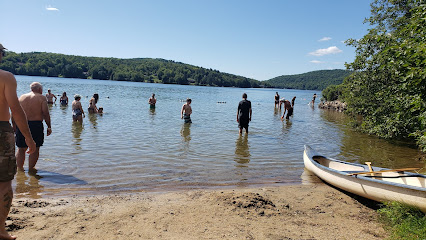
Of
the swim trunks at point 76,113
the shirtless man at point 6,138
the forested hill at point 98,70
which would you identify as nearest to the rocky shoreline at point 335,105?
the swim trunks at point 76,113

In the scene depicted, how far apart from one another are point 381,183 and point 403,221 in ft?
2.80

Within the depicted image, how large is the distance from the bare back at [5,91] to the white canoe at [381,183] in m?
5.87

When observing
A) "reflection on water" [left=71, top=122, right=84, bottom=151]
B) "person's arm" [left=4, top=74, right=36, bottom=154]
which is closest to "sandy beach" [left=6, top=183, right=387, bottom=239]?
"person's arm" [left=4, top=74, right=36, bottom=154]

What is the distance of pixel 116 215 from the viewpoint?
14.8ft

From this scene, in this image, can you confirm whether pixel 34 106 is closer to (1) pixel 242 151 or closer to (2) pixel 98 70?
(1) pixel 242 151

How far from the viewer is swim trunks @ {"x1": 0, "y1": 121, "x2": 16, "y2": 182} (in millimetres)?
3164

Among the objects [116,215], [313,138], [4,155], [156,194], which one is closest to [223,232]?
[116,215]

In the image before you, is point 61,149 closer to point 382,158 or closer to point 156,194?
point 156,194

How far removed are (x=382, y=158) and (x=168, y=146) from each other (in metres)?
7.76

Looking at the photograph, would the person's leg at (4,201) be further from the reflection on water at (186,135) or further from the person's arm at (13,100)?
the reflection on water at (186,135)

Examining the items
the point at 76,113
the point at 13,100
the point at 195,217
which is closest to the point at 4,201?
the point at 13,100

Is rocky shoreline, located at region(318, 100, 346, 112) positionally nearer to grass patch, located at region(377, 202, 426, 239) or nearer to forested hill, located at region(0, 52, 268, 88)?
grass patch, located at region(377, 202, 426, 239)

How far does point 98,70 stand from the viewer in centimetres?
13612

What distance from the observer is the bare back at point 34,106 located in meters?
6.30
